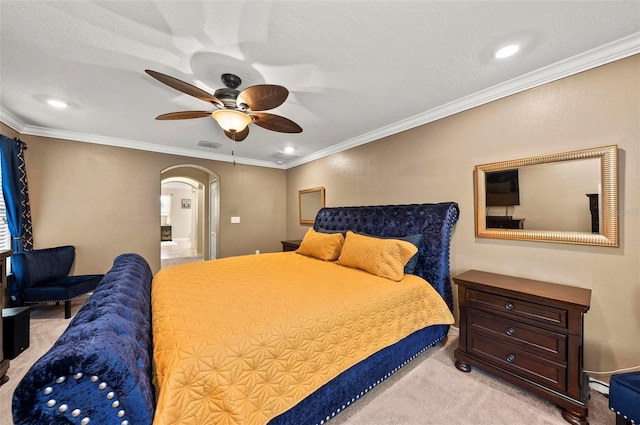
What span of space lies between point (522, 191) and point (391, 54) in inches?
66.4

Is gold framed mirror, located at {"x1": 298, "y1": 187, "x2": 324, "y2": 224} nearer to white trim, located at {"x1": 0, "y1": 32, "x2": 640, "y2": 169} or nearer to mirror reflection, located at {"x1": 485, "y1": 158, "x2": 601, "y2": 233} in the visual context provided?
white trim, located at {"x1": 0, "y1": 32, "x2": 640, "y2": 169}

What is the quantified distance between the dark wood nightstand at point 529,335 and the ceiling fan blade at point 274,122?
209 centimetres

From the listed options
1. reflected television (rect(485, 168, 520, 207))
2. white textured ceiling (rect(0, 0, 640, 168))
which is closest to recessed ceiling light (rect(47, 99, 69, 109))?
white textured ceiling (rect(0, 0, 640, 168))

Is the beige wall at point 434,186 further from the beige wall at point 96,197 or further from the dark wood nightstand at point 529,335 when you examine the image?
the dark wood nightstand at point 529,335

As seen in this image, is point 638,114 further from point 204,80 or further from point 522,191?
point 204,80

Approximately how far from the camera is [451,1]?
4.53 feet

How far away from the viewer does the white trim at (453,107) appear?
175 cm

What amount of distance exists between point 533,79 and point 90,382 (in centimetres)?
336

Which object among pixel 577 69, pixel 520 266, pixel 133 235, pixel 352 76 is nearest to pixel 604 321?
pixel 520 266

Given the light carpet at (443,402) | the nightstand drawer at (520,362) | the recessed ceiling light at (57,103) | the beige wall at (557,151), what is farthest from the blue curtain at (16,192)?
the nightstand drawer at (520,362)

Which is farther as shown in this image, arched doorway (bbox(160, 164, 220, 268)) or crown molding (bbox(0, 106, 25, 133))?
arched doorway (bbox(160, 164, 220, 268))

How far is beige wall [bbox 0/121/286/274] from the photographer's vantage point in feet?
11.2

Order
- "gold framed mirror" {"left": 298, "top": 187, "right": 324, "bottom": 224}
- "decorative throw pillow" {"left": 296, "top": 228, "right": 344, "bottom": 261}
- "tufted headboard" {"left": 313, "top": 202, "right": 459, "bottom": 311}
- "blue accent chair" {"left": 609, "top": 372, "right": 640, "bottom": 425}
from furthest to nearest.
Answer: "gold framed mirror" {"left": 298, "top": 187, "right": 324, "bottom": 224}
"decorative throw pillow" {"left": 296, "top": 228, "right": 344, "bottom": 261}
"tufted headboard" {"left": 313, "top": 202, "right": 459, "bottom": 311}
"blue accent chair" {"left": 609, "top": 372, "right": 640, "bottom": 425}

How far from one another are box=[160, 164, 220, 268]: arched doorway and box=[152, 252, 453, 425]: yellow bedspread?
352 cm
